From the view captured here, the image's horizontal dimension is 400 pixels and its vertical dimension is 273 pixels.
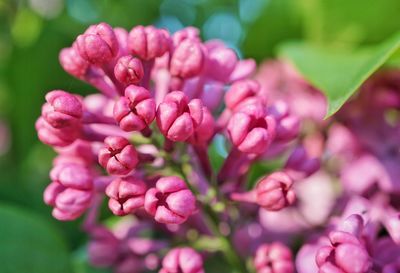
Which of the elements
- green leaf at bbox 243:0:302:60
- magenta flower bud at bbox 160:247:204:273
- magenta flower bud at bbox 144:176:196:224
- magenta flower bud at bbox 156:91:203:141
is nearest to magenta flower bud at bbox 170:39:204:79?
magenta flower bud at bbox 156:91:203:141

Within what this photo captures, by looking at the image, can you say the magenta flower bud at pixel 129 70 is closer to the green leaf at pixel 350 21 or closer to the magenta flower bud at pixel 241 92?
the magenta flower bud at pixel 241 92

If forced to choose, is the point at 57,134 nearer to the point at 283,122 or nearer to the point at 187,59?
the point at 187,59

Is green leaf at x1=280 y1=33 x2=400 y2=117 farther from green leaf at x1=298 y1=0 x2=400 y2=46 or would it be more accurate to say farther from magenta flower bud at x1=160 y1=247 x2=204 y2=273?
magenta flower bud at x1=160 y1=247 x2=204 y2=273

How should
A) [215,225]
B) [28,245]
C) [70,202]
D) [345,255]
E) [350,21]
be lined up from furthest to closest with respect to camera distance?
1. [350,21]
2. [28,245]
3. [215,225]
4. [70,202]
5. [345,255]

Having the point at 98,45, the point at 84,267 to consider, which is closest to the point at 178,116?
the point at 98,45

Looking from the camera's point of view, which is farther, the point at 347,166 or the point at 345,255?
the point at 347,166

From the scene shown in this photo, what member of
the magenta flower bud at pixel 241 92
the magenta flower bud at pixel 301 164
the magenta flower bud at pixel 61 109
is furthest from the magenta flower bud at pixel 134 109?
the magenta flower bud at pixel 301 164
